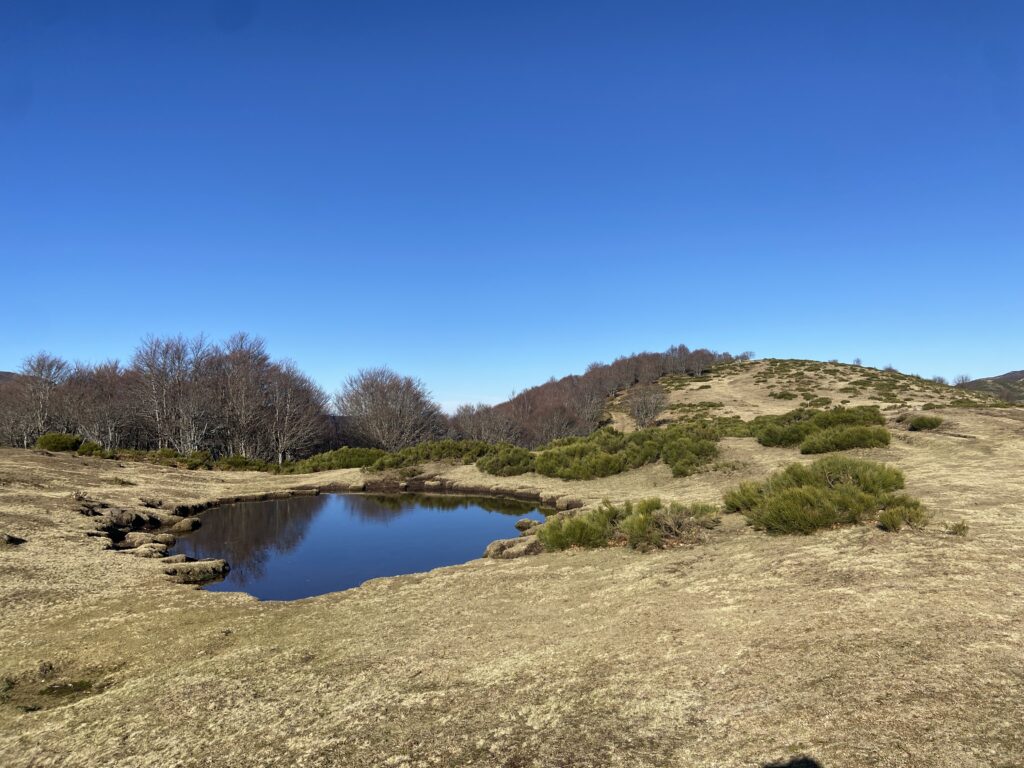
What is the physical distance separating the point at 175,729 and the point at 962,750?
568 centimetres

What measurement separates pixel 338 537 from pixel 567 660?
13244 mm

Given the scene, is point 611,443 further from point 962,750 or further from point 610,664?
point 962,750

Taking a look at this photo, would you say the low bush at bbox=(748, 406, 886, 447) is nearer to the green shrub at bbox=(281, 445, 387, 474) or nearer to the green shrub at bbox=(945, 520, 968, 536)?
the green shrub at bbox=(945, 520, 968, 536)

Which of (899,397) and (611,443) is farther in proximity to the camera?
(899,397)

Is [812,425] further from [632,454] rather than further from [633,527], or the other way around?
[633,527]

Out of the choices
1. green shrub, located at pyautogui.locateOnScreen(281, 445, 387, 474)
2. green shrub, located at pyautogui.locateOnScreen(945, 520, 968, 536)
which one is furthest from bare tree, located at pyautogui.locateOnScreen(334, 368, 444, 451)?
green shrub, located at pyautogui.locateOnScreen(945, 520, 968, 536)

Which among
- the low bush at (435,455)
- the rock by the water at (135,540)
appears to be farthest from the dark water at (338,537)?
the low bush at (435,455)

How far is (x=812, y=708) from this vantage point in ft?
12.7

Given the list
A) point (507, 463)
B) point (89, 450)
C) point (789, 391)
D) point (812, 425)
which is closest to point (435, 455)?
point (507, 463)

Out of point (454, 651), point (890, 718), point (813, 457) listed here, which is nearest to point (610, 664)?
point (454, 651)

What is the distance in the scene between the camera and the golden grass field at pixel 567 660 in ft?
12.3

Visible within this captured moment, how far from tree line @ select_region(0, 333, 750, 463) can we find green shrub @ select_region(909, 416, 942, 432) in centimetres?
3384

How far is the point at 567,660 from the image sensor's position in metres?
5.32

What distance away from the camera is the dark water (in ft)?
40.4
